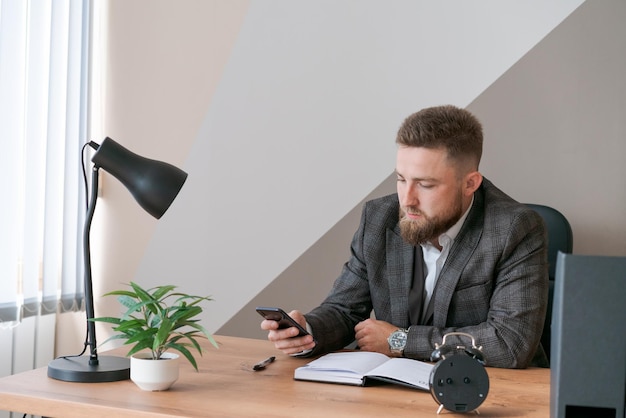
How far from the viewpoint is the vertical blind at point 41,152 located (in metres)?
3.13

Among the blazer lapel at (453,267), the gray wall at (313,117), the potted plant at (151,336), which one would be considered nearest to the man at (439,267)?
the blazer lapel at (453,267)

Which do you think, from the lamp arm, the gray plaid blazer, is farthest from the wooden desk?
the gray plaid blazer

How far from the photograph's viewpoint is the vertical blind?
10.3ft

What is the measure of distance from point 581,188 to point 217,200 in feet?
5.45

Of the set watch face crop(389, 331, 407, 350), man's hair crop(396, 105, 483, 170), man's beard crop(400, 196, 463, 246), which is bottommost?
watch face crop(389, 331, 407, 350)

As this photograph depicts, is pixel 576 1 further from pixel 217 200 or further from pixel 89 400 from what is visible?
pixel 89 400

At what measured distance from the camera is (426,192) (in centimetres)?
243

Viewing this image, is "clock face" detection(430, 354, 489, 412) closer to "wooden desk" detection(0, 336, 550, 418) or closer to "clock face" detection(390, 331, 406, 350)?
"wooden desk" detection(0, 336, 550, 418)

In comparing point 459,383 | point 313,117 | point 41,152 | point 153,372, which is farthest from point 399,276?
point 41,152

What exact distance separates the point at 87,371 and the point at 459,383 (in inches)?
33.8

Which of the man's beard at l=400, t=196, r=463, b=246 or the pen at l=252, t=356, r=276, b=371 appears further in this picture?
the man's beard at l=400, t=196, r=463, b=246

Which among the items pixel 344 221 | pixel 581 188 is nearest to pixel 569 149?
pixel 581 188

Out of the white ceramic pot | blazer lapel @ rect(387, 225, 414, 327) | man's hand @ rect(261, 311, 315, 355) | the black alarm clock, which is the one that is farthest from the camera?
blazer lapel @ rect(387, 225, 414, 327)

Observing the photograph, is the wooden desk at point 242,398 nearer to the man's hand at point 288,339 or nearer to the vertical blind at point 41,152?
the man's hand at point 288,339
